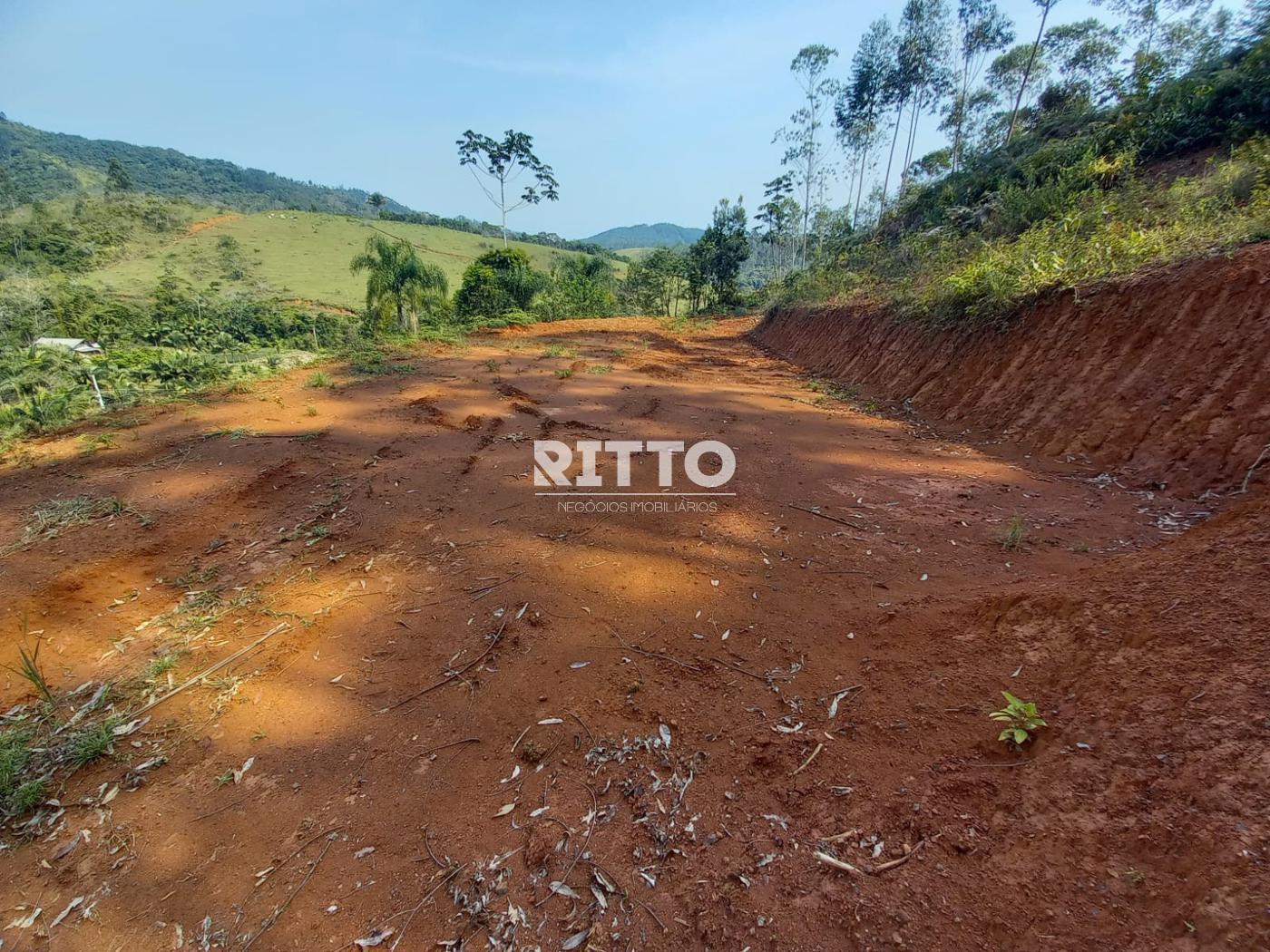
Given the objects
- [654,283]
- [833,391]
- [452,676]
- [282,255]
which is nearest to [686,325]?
[654,283]

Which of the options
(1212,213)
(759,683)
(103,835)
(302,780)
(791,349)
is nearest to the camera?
(103,835)

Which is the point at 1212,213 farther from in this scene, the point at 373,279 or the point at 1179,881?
the point at 373,279

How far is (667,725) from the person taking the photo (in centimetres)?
227

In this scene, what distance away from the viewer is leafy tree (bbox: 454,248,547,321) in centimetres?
2183

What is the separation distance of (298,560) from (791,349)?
1358 cm

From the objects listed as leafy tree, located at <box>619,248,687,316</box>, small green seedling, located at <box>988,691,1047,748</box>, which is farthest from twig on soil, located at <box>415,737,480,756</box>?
leafy tree, located at <box>619,248,687,316</box>

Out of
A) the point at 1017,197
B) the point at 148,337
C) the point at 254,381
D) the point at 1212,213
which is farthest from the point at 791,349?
the point at 148,337

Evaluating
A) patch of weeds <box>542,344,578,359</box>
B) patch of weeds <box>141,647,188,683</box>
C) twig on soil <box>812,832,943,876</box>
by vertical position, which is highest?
patch of weeds <box>542,344,578,359</box>

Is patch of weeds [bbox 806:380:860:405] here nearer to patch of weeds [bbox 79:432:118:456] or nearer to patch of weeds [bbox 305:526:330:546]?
patch of weeds [bbox 305:526:330:546]

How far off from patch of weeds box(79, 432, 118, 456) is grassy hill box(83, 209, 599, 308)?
76.9 feet

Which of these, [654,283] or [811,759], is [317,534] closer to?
[811,759]

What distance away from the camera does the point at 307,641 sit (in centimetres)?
291

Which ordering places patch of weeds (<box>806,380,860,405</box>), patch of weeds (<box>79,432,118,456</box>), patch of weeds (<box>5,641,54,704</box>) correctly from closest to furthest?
patch of weeds (<box>5,641,54,704</box>) < patch of weeds (<box>79,432,118,456</box>) < patch of weeds (<box>806,380,860,405</box>)

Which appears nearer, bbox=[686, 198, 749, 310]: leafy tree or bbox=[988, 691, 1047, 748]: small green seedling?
bbox=[988, 691, 1047, 748]: small green seedling
